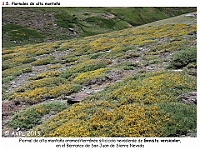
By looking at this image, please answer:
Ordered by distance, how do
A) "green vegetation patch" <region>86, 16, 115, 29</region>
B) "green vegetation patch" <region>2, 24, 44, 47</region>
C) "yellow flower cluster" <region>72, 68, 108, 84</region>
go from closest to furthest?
"yellow flower cluster" <region>72, 68, 108, 84</region> < "green vegetation patch" <region>2, 24, 44, 47</region> < "green vegetation patch" <region>86, 16, 115, 29</region>

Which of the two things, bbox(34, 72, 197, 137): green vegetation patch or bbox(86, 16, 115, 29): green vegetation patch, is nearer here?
bbox(34, 72, 197, 137): green vegetation patch

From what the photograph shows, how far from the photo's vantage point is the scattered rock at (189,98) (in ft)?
38.8

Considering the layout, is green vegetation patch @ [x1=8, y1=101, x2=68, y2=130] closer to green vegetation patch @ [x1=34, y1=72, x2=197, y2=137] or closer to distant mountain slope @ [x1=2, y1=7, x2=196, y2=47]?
green vegetation patch @ [x1=34, y1=72, x2=197, y2=137]

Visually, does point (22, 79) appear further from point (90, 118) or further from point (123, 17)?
point (123, 17)

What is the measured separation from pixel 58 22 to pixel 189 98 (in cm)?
6954

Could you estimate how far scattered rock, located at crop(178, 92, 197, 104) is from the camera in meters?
11.8

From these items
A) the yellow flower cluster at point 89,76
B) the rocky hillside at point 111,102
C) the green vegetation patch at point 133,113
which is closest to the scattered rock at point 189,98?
the rocky hillside at point 111,102

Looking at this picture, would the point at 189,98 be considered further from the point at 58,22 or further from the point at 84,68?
the point at 58,22

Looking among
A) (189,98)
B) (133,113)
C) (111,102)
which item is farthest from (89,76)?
(189,98)

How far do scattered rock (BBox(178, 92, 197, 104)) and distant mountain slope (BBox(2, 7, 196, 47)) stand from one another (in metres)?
49.9

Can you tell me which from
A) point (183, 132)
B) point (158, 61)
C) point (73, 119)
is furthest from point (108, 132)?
point (158, 61)

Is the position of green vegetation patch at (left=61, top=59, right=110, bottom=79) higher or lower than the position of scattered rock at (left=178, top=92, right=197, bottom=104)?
higher

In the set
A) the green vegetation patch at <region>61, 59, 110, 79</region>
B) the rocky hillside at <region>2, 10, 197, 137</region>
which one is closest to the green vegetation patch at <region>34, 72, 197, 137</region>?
the rocky hillside at <region>2, 10, 197, 137</region>

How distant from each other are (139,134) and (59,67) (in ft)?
55.5
